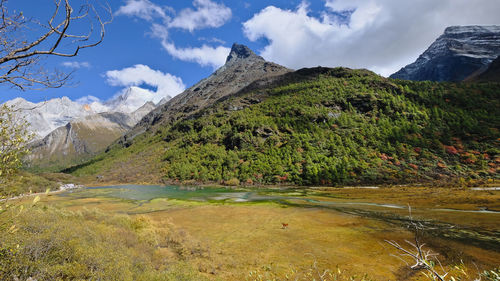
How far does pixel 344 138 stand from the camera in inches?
2940

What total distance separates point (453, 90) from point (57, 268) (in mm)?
125198

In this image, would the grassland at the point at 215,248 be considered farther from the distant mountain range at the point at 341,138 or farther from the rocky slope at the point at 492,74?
the rocky slope at the point at 492,74

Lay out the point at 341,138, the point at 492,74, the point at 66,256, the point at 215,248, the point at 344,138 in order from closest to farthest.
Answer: the point at 66,256
the point at 215,248
the point at 344,138
the point at 341,138
the point at 492,74

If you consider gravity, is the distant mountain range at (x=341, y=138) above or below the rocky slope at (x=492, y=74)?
below

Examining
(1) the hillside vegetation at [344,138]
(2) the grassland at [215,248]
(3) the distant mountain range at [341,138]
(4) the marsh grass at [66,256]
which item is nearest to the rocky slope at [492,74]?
(1) the hillside vegetation at [344,138]

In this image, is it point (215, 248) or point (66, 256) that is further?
point (215, 248)

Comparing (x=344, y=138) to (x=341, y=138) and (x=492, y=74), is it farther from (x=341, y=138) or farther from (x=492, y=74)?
(x=492, y=74)

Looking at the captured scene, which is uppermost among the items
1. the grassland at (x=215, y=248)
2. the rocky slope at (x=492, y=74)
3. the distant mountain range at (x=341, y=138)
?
the rocky slope at (x=492, y=74)

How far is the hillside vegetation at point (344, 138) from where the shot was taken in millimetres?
56625

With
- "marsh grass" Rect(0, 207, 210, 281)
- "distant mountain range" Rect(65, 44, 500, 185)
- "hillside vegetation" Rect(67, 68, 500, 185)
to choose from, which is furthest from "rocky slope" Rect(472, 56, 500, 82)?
"marsh grass" Rect(0, 207, 210, 281)

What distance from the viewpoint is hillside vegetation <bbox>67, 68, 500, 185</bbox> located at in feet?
186

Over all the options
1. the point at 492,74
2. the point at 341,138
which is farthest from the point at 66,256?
the point at 492,74

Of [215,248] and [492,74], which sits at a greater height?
[492,74]

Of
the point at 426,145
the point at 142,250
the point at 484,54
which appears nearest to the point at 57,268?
the point at 142,250
